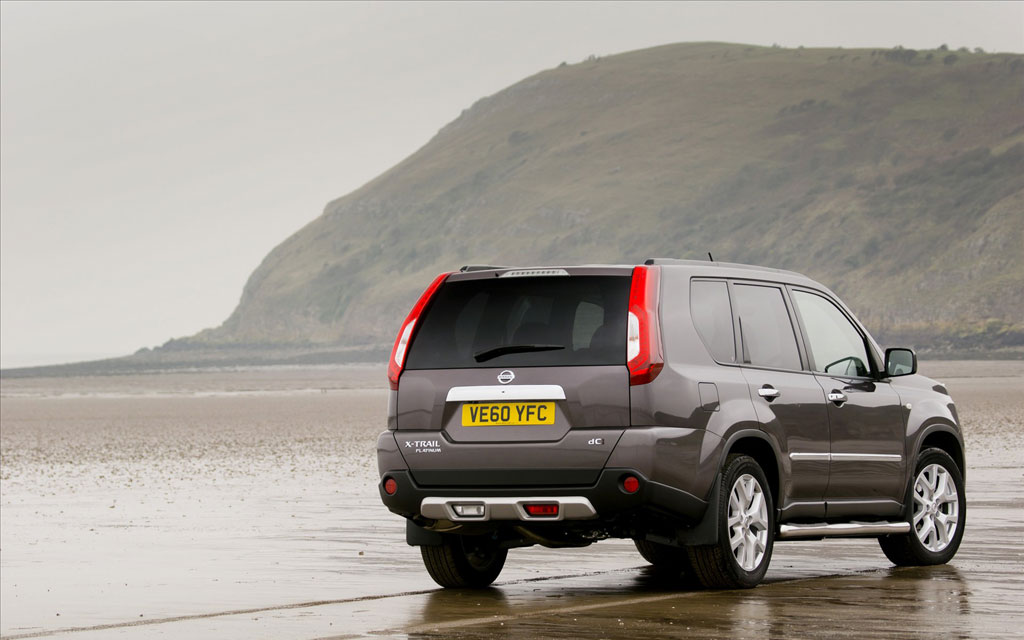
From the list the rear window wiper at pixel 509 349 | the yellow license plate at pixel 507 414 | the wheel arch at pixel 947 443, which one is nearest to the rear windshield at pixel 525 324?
the rear window wiper at pixel 509 349

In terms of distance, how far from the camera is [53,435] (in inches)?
1581

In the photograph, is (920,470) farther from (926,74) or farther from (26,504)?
(926,74)

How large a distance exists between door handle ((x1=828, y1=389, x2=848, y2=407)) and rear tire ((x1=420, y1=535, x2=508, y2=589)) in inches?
90.8

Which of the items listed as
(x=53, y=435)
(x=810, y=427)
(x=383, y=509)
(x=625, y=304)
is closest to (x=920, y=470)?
(x=810, y=427)

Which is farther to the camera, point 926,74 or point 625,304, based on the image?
point 926,74

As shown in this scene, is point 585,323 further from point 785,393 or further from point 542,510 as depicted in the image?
point 785,393

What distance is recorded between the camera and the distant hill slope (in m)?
136

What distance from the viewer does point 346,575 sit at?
1222cm

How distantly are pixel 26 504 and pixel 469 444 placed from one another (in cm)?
1180

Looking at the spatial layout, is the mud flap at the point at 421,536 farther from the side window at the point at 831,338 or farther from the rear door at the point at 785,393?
→ the side window at the point at 831,338

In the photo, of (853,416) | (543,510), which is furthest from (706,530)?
(853,416)

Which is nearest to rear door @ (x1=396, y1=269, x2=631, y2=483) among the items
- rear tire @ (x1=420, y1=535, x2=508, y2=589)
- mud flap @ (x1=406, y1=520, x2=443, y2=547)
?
mud flap @ (x1=406, y1=520, x2=443, y2=547)

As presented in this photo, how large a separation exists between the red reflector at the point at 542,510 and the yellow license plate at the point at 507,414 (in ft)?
1.53

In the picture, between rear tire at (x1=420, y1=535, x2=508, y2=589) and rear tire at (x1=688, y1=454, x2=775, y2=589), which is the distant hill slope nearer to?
rear tire at (x1=420, y1=535, x2=508, y2=589)
